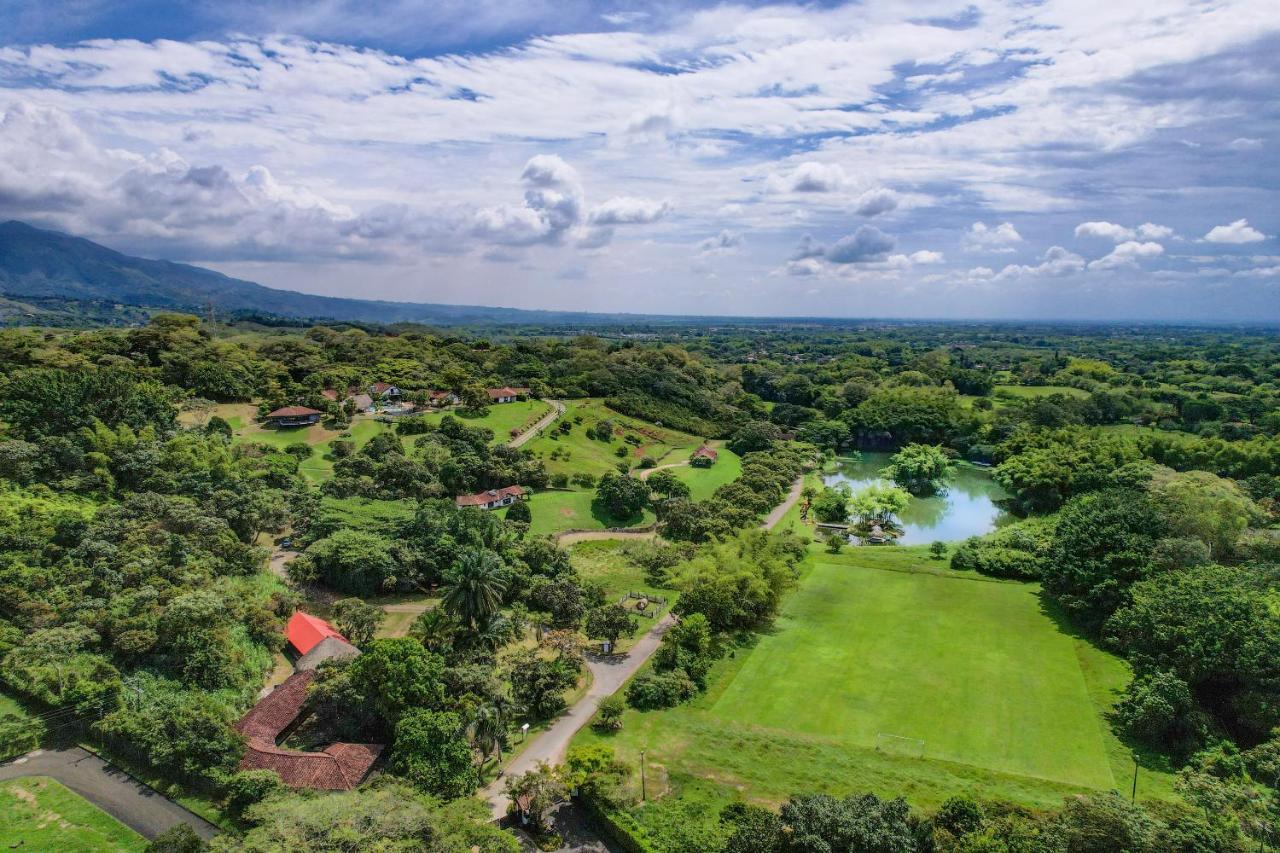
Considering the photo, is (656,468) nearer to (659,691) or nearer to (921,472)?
(921,472)

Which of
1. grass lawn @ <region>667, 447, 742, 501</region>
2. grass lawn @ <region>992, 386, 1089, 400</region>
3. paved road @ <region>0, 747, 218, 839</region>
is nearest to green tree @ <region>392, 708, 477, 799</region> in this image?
paved road @ <region>0, 747, 218, 839</region>

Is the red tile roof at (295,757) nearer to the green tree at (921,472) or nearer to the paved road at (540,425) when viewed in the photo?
the paved road at (540,425)

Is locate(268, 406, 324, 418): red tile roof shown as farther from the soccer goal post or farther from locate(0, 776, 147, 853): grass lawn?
the soccer goal post

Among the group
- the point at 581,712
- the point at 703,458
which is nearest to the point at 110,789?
the point at 581,712

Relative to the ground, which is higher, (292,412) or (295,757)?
(292,412)

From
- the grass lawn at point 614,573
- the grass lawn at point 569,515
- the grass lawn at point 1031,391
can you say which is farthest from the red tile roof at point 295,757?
the grass lawn at point 1031,391
